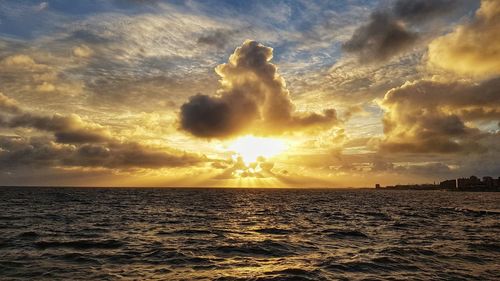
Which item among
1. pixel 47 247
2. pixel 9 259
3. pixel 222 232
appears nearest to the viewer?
pixel 9 259

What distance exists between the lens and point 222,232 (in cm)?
3844

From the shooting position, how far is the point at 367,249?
28625mm

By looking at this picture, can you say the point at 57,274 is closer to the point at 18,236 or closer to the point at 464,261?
the point at 18,236

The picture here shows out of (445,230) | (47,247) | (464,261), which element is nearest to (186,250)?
(47,247)

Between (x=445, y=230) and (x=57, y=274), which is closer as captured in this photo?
(x=57, y=274)

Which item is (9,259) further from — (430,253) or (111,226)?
(430,253)

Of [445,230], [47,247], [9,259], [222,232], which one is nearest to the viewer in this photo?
[9,259]

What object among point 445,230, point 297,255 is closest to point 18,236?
point 297,255

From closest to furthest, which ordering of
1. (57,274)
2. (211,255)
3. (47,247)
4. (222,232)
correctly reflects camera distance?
(57,274)
(211,255)
(47,247)
(222,232)

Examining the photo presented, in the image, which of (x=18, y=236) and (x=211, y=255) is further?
(x=18, y=236)

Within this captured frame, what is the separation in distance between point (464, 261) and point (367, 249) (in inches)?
255

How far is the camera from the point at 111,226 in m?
41.7

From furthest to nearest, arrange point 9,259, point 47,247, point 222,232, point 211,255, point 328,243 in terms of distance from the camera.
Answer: point 222,232, point 328,243, point 47,247, point 211,255, point 9,259

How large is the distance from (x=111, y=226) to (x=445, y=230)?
36.6 m
